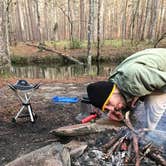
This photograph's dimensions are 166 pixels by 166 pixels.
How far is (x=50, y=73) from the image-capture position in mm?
8719

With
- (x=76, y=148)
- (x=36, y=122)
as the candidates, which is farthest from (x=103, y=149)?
(x=36, y=122)

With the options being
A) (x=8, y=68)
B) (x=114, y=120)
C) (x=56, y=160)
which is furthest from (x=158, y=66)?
(x=8, y=68)

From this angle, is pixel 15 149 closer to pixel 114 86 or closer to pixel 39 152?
pixel 39 152

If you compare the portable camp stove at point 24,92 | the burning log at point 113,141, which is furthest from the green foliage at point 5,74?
the burning log at point 113,141

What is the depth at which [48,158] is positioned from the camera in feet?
8.51

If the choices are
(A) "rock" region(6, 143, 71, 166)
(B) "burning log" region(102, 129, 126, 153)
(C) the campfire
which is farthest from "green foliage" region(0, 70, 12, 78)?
(B) "burning log" region(102, 129, 126, 153)

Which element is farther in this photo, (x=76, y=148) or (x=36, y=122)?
(x=36, y=122)

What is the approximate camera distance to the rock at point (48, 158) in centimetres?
255

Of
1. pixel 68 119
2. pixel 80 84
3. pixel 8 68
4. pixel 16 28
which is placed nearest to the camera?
pixel 68 119

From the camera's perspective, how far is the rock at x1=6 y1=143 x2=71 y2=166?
8.38 feet

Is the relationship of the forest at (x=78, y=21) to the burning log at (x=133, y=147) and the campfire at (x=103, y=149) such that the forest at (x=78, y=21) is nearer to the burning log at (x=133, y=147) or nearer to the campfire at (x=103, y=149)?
the campfire at (x=103, y=149)

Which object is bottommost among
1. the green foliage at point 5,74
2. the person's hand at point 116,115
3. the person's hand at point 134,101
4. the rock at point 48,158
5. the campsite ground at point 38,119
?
the green foliage at point 5,74

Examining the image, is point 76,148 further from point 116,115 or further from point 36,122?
point 36,122

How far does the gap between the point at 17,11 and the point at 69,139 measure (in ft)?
30.5
